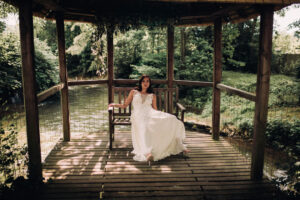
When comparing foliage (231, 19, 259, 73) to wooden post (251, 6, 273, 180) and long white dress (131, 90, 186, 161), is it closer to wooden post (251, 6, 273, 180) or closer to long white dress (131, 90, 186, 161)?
long white dress (131, 90, 186, 161)

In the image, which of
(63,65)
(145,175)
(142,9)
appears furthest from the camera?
(63,65)

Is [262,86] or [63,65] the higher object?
[63,65]

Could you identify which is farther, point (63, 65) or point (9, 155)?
point (63, 65)

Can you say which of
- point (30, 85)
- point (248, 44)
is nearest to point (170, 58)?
point (30, 85)

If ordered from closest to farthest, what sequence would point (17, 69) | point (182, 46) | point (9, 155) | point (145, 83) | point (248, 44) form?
point (9, 155), point (145, 83), point (17, 69), point (182, 46), point (248, 44)

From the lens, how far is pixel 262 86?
3.17 meters

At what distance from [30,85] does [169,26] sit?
9.87 feet

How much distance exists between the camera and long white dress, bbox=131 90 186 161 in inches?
152

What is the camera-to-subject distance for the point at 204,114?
8.41 meters

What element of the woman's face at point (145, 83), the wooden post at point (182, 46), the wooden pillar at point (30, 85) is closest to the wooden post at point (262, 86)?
the woman's face at point (145, 83)

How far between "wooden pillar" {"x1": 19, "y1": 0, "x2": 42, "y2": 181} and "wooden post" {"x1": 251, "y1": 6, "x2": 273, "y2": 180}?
2.96 m

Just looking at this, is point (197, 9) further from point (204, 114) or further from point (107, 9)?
point (204, 114)

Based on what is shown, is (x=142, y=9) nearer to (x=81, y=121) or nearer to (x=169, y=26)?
(x=169, y=26)

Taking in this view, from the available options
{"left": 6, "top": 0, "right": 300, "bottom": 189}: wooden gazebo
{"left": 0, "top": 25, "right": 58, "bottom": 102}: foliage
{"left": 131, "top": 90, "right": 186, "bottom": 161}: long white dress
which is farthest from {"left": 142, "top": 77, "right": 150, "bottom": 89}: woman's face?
{"left": 0, "top": 25, "right": 58, "bottom": 102}: foliage
